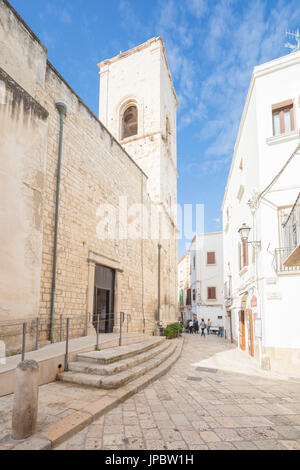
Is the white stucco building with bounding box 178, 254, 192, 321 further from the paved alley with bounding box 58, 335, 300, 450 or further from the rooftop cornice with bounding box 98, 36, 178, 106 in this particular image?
the paved alley with bounding box 58, 335, 300, 450

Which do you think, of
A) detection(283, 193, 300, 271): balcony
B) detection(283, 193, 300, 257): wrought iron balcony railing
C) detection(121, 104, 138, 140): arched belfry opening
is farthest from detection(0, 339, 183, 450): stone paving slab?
detection(121, 104, 138, 140): arched belfry opening

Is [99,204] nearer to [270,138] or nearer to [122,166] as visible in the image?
[122,166]

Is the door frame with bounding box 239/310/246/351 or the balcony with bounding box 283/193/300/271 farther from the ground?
the balcony with bounding box 283/193/300/271

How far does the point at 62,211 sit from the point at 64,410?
16.7ft

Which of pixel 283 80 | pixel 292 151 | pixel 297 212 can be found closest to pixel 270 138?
pixel 292 151

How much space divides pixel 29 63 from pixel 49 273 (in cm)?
489

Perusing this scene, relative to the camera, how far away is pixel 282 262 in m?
7.88

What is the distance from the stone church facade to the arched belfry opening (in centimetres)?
702

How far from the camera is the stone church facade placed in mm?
5555

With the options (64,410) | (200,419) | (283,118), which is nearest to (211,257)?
(283,118)

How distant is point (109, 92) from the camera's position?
68.2 ft

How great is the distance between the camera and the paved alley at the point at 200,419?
2988 millimetres

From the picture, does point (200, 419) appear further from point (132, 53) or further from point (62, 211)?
point (132, 53)

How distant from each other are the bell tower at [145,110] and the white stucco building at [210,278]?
10.4 meters
